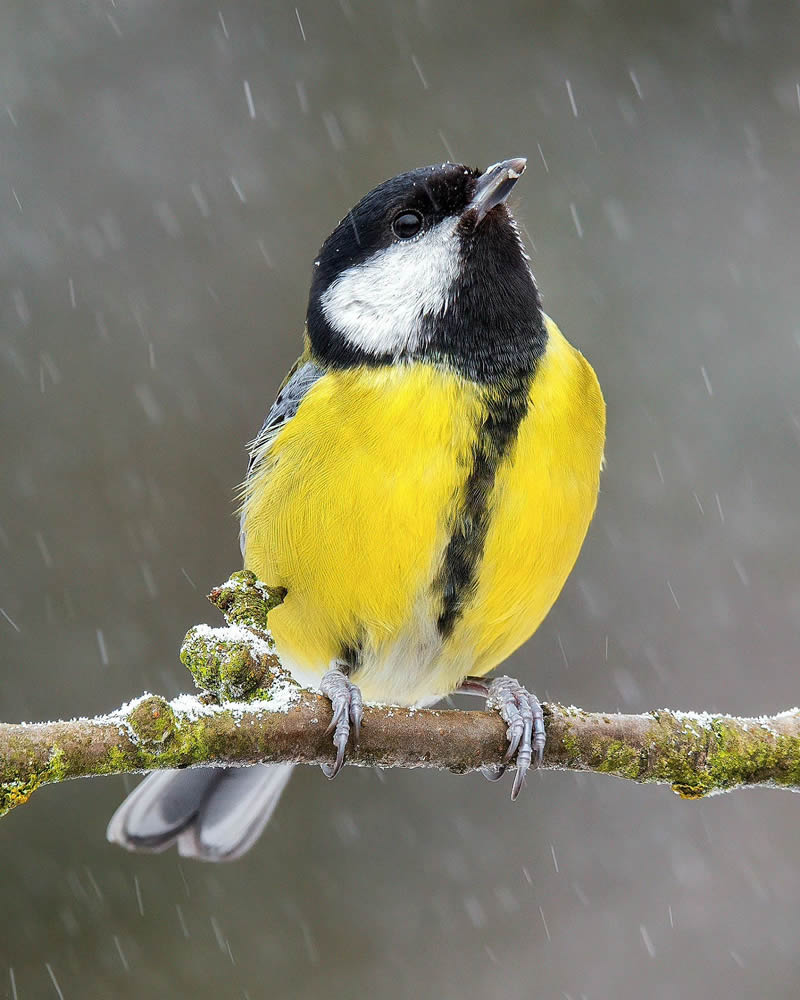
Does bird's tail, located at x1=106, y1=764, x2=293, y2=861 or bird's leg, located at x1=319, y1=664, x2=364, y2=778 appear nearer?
bird's leg, located at x1=319, y1=664, x2=364, y2=778

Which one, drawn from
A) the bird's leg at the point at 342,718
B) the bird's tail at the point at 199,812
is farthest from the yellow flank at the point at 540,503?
the bird's tail at the point at 199,812

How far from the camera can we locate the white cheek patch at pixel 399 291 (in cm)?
304

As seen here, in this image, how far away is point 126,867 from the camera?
514cm

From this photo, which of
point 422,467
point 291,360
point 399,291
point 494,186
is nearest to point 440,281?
point 399,291

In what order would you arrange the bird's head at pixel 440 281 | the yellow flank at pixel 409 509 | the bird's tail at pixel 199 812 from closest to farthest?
the yellow flank at pixel 409 509 < the bird's head at pixel 440 281 < the bird's tail at pixel 199 812

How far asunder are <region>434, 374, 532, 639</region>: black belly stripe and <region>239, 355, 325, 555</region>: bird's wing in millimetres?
557

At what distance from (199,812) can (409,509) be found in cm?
121

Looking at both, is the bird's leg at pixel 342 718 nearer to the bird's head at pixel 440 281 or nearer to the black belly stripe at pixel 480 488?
the black belly stripe at pixel 480 488

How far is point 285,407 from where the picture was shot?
134 inches

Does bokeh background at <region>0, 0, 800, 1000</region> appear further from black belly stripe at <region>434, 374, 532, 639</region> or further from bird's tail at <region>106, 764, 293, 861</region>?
black belly stripe at <region>434, 374, 532, 639</region>

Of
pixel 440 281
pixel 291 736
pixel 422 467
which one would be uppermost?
pixel 440 281

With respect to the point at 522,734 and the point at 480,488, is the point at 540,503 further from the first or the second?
the point at 522,734

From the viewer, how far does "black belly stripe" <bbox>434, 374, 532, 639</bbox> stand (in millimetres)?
2865

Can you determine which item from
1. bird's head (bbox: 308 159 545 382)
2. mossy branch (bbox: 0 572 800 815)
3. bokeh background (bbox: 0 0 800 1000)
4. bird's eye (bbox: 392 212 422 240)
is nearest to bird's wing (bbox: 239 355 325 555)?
bird's head (bbox: 308 159 545 382)
